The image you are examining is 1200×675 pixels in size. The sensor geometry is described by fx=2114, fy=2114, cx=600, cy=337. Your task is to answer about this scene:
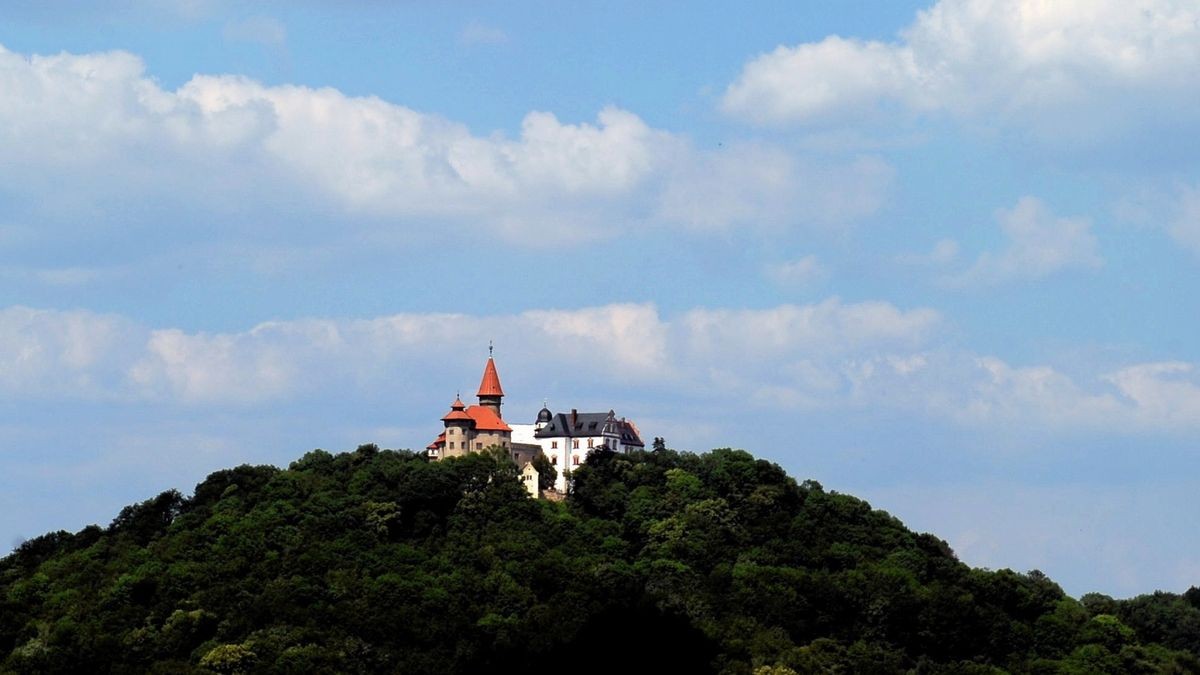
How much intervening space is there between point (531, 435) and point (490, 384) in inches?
193

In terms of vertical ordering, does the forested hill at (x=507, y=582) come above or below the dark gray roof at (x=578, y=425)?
below

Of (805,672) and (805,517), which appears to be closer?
(805,672)

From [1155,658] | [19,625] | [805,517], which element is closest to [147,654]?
[19,625]

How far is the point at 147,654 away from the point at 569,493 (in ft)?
102

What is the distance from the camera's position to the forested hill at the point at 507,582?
4321 inches

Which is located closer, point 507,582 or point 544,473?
point 507,582

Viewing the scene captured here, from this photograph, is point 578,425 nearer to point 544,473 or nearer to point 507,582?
point 544,473

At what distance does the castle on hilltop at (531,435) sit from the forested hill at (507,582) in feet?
12.1

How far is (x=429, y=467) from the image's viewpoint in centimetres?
12731

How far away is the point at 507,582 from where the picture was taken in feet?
380

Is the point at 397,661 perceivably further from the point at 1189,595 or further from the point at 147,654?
the point at 1189,595

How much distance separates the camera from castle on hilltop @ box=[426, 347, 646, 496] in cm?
13412

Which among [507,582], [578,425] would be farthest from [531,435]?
[507,582]

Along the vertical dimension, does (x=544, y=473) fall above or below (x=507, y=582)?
above
